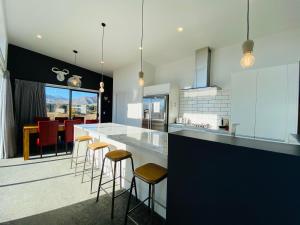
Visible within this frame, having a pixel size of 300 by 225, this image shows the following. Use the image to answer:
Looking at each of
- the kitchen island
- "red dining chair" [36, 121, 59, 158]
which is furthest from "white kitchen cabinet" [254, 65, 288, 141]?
"red dining chair" [36, 121, 59, 158]

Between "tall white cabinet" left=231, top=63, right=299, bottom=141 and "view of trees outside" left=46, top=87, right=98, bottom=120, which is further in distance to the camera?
"view of trees outside" left=46, top=87, right=98, bottom=120

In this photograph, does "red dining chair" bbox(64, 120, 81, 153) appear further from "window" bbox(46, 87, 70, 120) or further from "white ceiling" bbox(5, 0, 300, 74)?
"white ceiling" bbox(5, 0, 300, 74)

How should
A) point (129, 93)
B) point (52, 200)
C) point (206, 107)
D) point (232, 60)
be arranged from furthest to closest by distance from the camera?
point (129, 93) < point (206, 107) < point (232, 60) < point (52, 200)

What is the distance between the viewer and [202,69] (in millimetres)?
3840

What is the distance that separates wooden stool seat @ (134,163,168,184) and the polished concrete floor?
0.68m

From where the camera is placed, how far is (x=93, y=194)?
2.32 meters

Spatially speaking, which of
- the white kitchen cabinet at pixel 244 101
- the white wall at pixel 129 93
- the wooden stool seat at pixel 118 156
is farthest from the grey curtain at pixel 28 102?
the white kitchen cabinet at pixel 244 101

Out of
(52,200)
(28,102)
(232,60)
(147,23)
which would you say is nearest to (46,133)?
(28,102)

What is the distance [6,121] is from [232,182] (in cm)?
508

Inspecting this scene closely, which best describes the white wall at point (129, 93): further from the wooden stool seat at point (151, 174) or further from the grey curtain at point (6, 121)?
the wooden stool seat at point (151, 174)

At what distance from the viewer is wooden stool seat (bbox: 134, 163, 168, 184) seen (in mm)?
1434

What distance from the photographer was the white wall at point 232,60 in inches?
110

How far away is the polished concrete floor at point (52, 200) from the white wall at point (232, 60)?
11.0ft

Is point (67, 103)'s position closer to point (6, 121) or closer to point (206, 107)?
point (6, 121)
